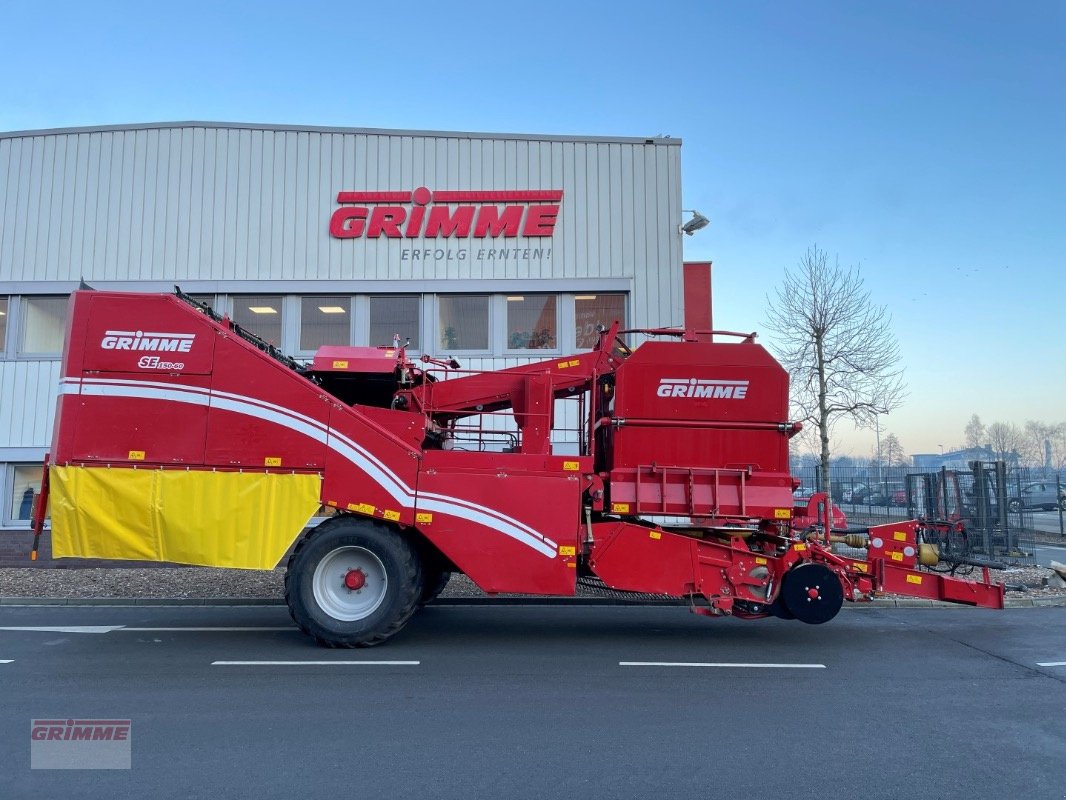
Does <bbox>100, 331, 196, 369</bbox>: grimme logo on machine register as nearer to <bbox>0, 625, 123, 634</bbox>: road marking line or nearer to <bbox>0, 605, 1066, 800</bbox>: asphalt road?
<bbox>0, 605, 1066, 800</bbox>: asphalt road

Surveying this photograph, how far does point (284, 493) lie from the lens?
25.4 feet

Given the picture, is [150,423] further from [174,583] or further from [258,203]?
[258,203]

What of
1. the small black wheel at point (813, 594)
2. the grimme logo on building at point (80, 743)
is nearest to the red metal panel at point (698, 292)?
the small black wheel at point (813, 594)

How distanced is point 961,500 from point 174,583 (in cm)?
1432

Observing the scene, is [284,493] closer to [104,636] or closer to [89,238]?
[104,636]

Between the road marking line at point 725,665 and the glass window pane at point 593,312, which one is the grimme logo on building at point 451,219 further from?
the road marking line at point 725,665

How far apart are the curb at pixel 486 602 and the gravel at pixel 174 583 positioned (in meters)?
0.16

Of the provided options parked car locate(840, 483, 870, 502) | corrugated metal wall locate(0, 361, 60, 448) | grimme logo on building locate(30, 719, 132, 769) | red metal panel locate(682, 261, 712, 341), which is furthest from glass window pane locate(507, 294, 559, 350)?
grimme logo on building locate(30, 719, 132, 769)

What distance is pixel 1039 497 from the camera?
66.1 ft

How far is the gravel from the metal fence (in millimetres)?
728

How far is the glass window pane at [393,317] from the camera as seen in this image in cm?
1494

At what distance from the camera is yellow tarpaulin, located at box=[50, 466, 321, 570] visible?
7.73 m

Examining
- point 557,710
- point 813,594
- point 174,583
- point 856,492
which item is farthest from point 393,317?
point 856,492

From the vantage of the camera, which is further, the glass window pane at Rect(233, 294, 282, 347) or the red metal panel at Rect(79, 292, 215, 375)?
the glass window pane at Rect(233, 294, 282, 347)
